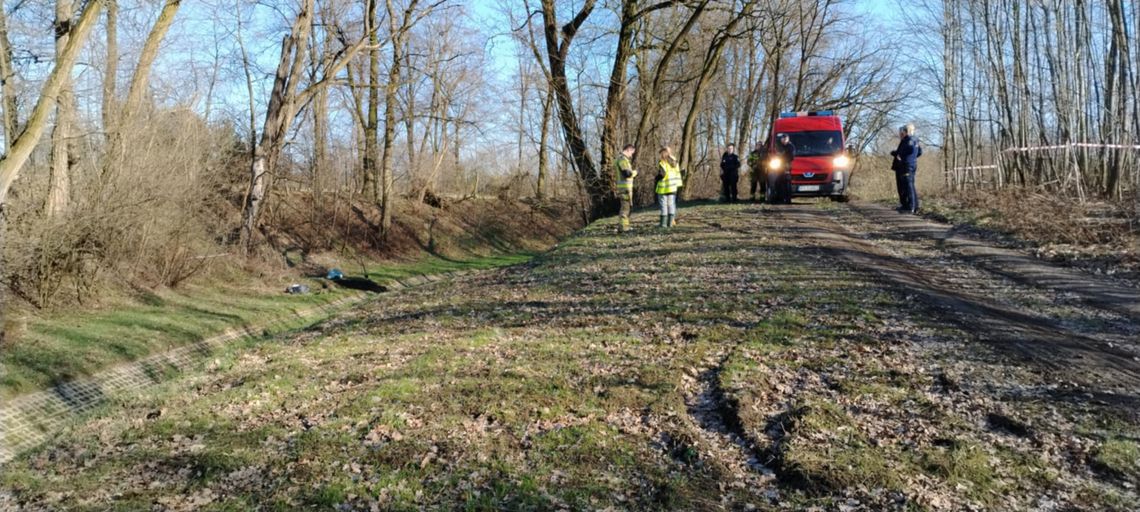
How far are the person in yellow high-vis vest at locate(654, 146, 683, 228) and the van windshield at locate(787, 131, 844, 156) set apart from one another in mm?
6716

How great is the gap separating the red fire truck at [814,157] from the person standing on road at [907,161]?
7.09 feet

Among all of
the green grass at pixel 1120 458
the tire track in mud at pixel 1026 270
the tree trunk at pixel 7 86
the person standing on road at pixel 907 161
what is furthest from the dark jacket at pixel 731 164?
the green grass at pixel 1120 458

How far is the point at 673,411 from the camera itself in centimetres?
588

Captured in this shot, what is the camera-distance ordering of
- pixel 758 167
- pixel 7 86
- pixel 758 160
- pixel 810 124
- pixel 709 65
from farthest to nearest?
pixel 709 65
pixel 758 167
pixel 758 160
pixel 810 124
pixel 7 86

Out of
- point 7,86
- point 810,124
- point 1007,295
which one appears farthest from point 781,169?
point 7,86

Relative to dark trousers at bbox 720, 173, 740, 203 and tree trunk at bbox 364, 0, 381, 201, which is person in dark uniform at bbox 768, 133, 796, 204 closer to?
dark trousers at bbox 720, 173, 740, 203

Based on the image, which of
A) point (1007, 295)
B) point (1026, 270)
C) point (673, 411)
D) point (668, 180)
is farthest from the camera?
point (668, 180)

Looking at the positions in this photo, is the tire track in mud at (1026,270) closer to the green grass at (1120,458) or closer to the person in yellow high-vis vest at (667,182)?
the green grass at (1120,458)

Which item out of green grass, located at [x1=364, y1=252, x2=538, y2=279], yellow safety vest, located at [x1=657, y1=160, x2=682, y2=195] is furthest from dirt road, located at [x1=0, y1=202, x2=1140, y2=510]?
green grass, located at [x1=364, y1=252, x2=538, y2=279]

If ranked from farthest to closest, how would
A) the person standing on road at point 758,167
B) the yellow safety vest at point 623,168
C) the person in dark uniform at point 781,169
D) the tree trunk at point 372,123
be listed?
the person standing on road at point 758,167 < the tree trunk at point 372,123 < the person in dark uniform at point 781,169 < the yellow safety vest at point 623,168

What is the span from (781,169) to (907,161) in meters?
4.68

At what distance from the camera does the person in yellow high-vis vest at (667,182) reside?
1622cm

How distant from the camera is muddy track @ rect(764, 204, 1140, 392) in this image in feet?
21.7

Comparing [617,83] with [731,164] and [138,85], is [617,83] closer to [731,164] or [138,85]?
[731,164]
